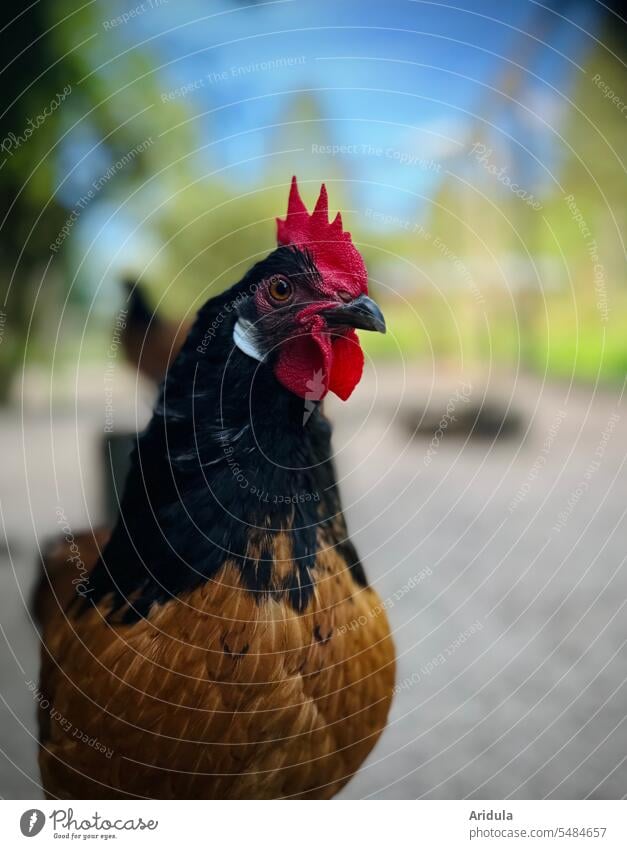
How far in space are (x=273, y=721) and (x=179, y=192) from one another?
727 mm

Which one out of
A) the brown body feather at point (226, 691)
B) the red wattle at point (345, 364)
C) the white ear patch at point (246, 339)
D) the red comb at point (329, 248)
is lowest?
the brown body feather at point (226, 691)

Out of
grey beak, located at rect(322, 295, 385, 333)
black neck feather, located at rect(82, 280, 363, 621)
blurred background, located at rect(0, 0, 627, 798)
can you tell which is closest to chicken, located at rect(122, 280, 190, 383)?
blurred background, located at rect(0, 0, 627, 798)

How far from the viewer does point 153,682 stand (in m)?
0.89

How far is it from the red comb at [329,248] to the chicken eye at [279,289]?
0.04 metres

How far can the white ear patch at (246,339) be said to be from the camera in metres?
0.83

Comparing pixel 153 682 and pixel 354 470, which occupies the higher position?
pixel 354 470

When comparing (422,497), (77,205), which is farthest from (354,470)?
(77,205)

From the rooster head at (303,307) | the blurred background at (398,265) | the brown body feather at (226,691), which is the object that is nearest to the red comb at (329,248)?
the rooster head at (303,307)

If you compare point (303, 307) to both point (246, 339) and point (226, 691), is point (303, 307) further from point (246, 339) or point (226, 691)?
point (226, 691)

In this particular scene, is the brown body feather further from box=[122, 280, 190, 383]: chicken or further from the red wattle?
box=[122, 280, 190, 383]: chicken

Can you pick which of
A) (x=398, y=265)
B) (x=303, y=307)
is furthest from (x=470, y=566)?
(x=303, y=307)

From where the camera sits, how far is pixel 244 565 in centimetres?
88

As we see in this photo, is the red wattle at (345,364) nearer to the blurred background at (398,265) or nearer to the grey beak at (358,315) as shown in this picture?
the grey beak at (358,315)

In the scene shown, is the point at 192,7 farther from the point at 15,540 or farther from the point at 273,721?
the point at 273,721
